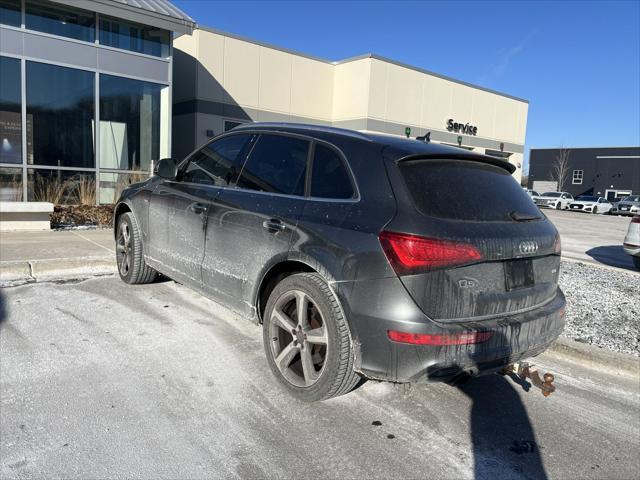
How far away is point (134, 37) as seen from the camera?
42.8 feet

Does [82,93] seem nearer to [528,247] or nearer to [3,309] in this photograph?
[3,309]

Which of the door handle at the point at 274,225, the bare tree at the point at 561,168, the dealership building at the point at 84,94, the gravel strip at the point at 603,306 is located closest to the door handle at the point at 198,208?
the door handle at the point at 274,225

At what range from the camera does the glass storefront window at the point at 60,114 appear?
1180 cm

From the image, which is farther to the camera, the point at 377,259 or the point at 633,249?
the point at 633,249

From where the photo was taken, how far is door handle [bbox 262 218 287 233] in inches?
134

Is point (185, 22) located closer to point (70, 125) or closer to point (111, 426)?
point (70, 125)

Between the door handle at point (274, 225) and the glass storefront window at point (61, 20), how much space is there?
11064 millimetres

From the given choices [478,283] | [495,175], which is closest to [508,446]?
[478,283]

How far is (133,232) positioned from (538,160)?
68.5 metres

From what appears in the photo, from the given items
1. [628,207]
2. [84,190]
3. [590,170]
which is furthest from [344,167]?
[590,170]

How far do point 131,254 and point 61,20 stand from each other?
9085 mm

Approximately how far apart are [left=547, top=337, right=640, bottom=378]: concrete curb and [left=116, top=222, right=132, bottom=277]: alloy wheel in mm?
4348

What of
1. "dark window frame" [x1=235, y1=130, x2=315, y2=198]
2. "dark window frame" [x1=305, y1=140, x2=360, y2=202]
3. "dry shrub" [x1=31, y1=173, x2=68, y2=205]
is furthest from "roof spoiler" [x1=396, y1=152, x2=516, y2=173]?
"dry shrub" [x1=31, y1=173, x2=68, y2=205]

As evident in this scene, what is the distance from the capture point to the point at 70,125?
40.9 feet
